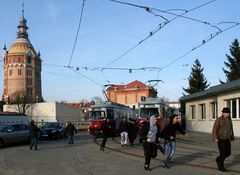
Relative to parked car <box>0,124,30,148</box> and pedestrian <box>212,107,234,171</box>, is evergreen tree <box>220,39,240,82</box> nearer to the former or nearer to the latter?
parked car <box>0,124,30,148</box>

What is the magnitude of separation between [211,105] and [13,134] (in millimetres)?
17770

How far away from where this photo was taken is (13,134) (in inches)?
1009

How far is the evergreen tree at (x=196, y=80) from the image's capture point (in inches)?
2830

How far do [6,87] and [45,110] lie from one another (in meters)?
73.4

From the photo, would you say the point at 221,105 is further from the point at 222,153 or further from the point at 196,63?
the point at 196,63

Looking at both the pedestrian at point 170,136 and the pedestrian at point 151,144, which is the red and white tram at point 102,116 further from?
the pedestrian at point 151,144

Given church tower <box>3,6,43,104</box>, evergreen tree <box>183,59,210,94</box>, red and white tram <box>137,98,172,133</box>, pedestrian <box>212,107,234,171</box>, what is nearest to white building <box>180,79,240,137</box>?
red and white tram <box>137,98,172,133</box>

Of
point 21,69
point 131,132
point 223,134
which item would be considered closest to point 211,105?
point 131,132

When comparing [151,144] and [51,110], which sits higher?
[51,110]

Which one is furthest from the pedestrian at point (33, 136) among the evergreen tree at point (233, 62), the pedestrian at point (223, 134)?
the evergreen tree at point (233, 62)

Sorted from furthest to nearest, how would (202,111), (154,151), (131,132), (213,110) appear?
(202,111)
(213,110)
(131,132)
(154,151)

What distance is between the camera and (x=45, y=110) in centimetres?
8881

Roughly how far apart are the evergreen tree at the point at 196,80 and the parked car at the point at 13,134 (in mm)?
47938

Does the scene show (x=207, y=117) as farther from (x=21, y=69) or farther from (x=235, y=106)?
(x=21, y=69)
